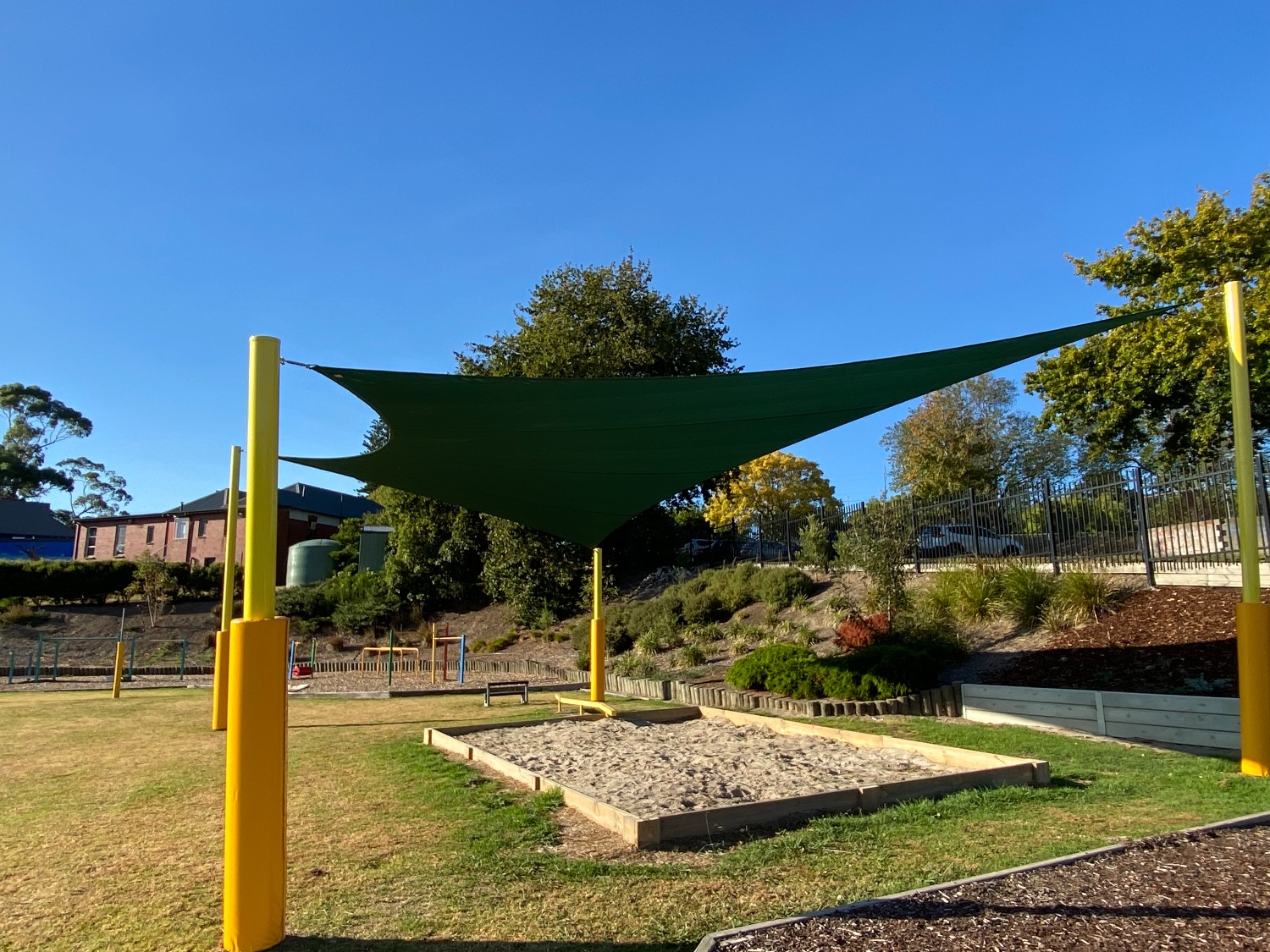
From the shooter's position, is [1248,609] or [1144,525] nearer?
[1248,609]

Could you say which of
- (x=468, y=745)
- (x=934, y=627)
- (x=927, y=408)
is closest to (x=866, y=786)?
(x=468, y=745)

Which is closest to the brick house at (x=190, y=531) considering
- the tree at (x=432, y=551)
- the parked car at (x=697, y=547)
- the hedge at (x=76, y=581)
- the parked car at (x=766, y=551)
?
the hedge at (x=76, y=581)

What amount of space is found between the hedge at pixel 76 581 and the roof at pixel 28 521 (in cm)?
2489

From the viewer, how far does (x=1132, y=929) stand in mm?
2871

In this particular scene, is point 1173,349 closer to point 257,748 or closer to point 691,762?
point 691,762

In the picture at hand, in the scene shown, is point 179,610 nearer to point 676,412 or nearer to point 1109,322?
point 676,412

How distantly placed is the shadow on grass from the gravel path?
1512 mm

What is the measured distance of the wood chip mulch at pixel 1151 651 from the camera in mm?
8031

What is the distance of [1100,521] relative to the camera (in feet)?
39.7

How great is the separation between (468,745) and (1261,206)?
63.7 ft

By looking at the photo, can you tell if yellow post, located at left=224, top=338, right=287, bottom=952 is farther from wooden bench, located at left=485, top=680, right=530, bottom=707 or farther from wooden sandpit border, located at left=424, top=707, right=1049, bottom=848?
wooden bench, located at left=485, top=680, right=530, bottom=707

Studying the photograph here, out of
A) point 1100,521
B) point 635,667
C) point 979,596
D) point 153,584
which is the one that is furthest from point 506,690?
point 153,584

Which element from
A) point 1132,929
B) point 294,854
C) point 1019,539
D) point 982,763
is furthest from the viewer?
point 1019,539

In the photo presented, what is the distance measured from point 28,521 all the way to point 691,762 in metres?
56.1
